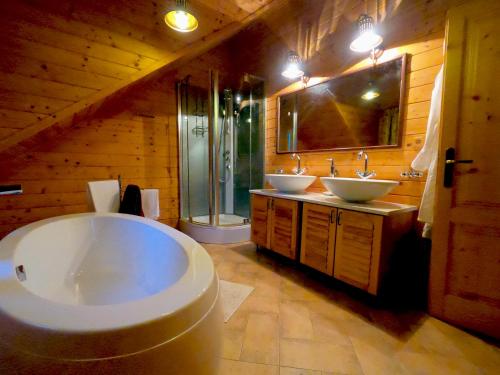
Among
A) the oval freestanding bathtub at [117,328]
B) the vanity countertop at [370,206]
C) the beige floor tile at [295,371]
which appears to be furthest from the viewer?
the vanity countertop at [370,206]

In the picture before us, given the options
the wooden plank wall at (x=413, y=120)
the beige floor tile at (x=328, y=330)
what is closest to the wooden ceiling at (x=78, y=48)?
the wooden plank wall at (x=413, y=120)

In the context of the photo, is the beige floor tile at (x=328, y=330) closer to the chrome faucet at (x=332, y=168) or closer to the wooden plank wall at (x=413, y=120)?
the wooden plank wall at (x=413, y=120)

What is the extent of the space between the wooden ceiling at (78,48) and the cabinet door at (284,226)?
1773mm

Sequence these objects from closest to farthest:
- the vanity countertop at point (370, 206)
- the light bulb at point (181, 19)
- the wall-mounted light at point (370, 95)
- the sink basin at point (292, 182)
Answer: the vanity countertop at point (370, 206)
the light bulb at point (181, 19)
the wall-mounted light at point (370, 95)
the sink basin at point (292, 182)

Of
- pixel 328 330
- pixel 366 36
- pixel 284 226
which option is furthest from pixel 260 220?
pixel 366 36

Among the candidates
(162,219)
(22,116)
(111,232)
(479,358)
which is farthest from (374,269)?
(22,116)

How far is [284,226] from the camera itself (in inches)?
81.8

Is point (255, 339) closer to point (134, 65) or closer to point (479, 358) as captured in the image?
point (479, 358)

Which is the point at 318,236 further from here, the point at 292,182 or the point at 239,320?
the point at 239,320

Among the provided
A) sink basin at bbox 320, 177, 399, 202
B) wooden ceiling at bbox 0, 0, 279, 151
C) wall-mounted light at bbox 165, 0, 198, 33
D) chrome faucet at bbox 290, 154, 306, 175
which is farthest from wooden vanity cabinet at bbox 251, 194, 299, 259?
wooden ceiling at bbox 0, 0, 279, 151

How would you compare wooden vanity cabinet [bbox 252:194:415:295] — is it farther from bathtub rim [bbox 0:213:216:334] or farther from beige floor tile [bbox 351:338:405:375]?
bathtub rim [bbox 0:213:216:334]

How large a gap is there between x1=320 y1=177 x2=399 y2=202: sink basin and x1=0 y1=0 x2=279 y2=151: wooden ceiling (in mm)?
1848

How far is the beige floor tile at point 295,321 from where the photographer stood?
4.28 ft

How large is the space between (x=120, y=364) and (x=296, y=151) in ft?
7.69
